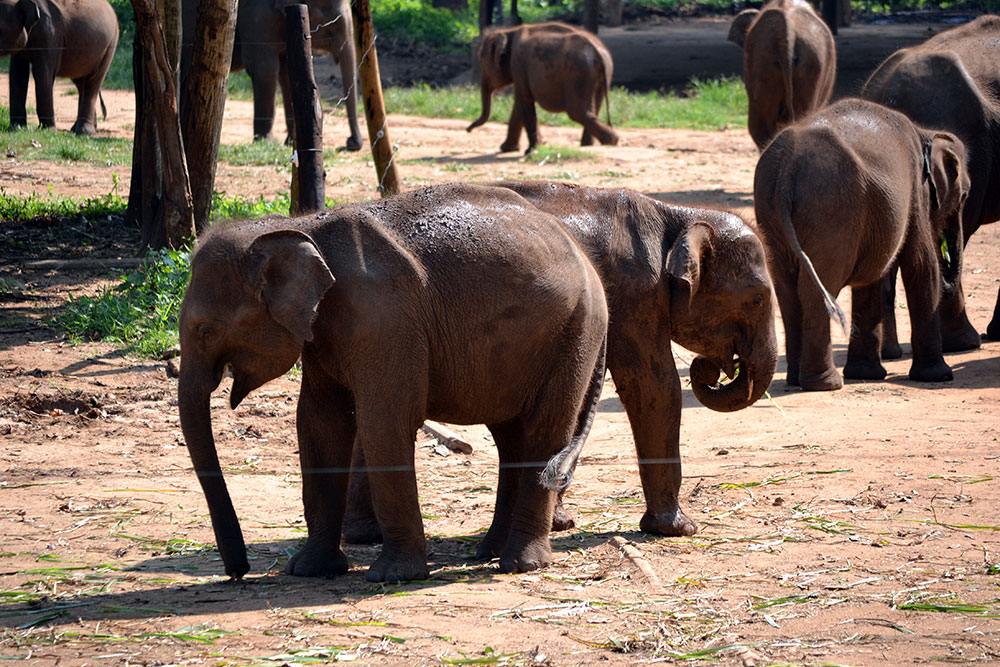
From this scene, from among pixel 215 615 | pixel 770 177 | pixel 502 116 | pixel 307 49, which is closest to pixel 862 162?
pixel 770 177

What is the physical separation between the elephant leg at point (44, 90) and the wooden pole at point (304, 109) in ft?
26.6

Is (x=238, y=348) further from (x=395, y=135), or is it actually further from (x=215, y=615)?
(x=395, y=135)

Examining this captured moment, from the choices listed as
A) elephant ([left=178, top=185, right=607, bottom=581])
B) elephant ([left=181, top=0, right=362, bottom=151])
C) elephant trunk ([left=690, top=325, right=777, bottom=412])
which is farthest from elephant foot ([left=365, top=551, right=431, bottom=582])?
elephant ([left=181, top=0, right=362, bottom=151])

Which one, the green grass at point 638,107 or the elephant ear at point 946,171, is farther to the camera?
the green grass at point 638,107

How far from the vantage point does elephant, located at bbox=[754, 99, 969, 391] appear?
24.9ft

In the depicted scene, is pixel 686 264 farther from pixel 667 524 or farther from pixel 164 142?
pixel 164 142

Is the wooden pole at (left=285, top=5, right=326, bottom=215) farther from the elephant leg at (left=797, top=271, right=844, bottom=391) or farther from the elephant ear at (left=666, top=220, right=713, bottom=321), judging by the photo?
the elephant ear at (left=666, top=220, right=713, bottom=321)

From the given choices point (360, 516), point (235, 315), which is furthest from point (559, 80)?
point (235, 315)

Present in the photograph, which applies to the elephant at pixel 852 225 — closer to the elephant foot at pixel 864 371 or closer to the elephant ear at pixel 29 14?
the elephant foot at pixel 864 371

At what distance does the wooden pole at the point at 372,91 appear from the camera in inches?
373

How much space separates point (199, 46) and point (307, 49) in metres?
1.39

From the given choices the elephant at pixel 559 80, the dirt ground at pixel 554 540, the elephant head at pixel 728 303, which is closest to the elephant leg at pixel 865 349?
the dirt ground at pixel 554 540

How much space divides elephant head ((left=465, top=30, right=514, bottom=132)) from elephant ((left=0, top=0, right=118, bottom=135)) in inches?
196

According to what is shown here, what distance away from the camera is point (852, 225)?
25.0 ft
